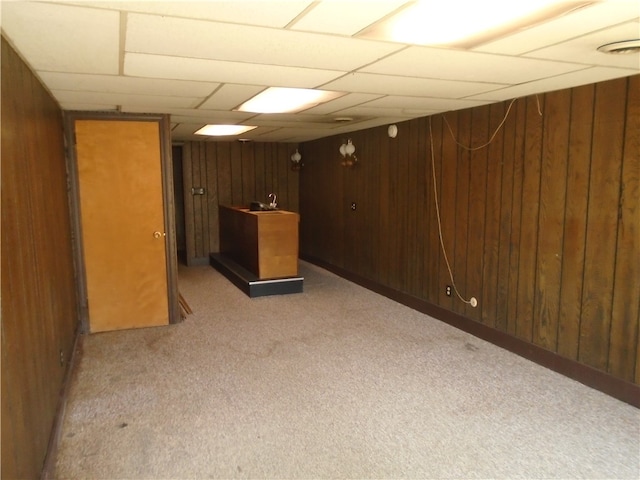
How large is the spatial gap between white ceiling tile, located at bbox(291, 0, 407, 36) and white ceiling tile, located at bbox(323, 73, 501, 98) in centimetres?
89

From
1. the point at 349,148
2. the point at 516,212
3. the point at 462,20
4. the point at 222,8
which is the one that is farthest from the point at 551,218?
the point at 349,148

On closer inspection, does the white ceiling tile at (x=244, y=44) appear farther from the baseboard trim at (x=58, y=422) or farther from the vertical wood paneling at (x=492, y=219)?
the baseboard trim at (x=58, y=422)

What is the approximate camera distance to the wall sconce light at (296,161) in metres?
7.91

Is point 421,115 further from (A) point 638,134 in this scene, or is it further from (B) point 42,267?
(B) point 42,267

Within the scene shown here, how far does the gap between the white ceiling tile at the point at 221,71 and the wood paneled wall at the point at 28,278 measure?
572 mm

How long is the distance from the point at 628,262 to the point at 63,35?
341 centimetres

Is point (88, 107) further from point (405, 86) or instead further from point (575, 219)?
point (575, 219)

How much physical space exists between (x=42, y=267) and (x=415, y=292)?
373 centimetres

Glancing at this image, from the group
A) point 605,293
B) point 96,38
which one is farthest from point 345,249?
point 96,38

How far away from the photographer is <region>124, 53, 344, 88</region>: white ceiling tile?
245cm

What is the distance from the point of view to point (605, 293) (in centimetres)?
314

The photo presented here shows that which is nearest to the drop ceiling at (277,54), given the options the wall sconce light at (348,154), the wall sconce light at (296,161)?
the wall sconce light at (348,154)

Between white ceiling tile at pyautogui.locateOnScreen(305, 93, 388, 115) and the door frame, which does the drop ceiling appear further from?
the door frame

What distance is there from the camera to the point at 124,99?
3.55 m
